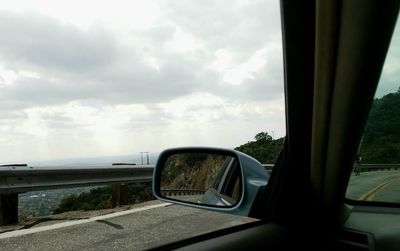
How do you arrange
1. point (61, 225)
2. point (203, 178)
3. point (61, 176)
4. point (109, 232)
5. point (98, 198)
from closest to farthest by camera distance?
point (203, 178)
point (109, 232)
point (61, 225)
point (61, 176)
point (98, 198)

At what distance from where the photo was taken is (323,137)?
7.68ft

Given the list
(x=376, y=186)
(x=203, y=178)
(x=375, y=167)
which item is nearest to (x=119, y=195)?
(x=203, y=178)

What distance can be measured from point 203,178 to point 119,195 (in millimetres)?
5868

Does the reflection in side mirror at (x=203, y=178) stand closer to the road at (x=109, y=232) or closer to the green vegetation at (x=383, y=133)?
the green vegetation at (x=383, y=133)

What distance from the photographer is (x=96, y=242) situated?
5.15 metres

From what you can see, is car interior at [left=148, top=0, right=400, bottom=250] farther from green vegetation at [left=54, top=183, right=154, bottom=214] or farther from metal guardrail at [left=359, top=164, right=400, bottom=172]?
green vegetation at [left=54, top=183, right=154, bottom=214]

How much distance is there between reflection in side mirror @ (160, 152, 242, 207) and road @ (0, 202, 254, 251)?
4.44ft

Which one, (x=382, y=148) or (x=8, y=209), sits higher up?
(x=382, y=148)

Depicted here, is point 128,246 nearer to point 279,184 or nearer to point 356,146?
point 279,184

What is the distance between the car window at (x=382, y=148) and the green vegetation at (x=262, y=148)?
0.54 metres

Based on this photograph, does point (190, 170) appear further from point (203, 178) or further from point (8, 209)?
point (8, 209)

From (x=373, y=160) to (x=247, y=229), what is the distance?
73cm

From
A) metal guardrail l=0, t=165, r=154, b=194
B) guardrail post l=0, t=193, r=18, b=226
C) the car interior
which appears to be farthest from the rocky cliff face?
guardrail post l=0, t=193, r=18, b=226

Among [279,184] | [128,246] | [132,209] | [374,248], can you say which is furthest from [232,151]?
[132,209]
